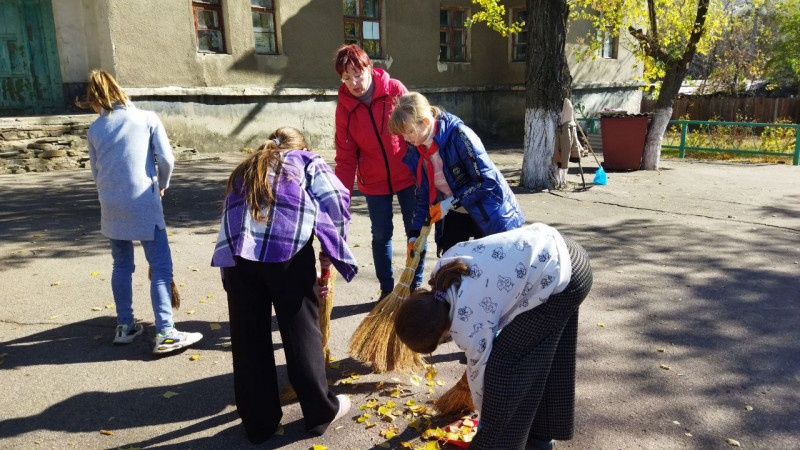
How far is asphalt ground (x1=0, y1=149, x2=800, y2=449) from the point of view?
313 cm

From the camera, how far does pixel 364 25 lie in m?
15.3

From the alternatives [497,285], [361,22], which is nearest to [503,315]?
[497,285]

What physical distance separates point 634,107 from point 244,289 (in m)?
20.7

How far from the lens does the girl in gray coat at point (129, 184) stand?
12.2 feet

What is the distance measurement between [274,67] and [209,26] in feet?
5.37

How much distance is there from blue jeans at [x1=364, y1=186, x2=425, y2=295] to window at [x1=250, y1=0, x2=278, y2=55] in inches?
396

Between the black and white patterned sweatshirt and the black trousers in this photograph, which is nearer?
the black and white patterned sweatshirt

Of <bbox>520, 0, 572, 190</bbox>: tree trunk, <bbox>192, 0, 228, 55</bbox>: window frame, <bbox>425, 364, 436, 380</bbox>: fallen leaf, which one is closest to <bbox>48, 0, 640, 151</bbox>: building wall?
<bbox>192, 0, 228, 55</bbox>: window frame

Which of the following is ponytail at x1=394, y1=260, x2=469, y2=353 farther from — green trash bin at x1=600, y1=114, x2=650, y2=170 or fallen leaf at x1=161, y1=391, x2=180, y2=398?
green trash bin at x1=600, y1=114, x2=650, y2=170

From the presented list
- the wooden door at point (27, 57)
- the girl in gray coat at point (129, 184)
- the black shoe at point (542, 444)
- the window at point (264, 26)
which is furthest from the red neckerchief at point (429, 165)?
the wooden door at point (27, 57)

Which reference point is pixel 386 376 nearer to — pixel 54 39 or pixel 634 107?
pixel 54 39

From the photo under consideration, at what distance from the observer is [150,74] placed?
1163 centimetres

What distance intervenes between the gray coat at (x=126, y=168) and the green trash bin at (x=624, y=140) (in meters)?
10.4

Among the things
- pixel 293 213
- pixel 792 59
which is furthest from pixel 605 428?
pixel 792 59
